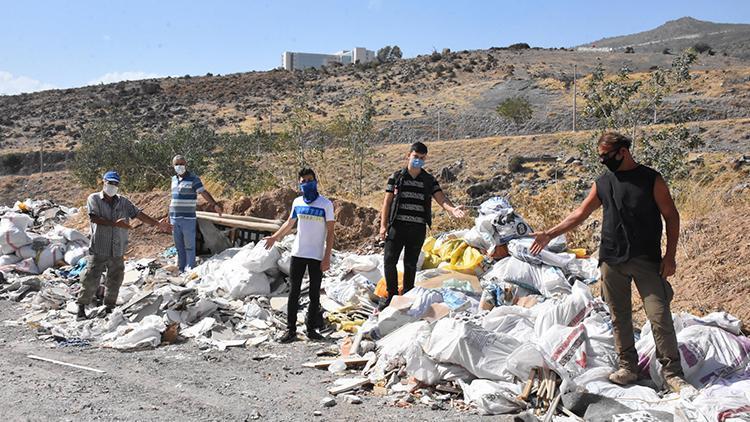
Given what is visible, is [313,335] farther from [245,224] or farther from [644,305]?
[245,224]

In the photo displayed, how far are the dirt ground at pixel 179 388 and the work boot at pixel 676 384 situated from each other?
3.29ft

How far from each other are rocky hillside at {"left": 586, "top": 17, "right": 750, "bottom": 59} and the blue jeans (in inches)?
2643

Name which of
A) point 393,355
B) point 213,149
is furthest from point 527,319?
point 213,149

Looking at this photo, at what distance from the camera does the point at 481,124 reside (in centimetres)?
4394

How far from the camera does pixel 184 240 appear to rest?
8.91 metres

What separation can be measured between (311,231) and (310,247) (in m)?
0.14

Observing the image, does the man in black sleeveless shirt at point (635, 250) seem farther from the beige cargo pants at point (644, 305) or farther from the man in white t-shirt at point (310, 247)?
the man in white t-shirt at point (310, 247)

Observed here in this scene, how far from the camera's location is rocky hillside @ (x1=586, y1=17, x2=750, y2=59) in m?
75.1

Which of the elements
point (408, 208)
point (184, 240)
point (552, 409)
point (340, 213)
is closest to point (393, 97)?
point (340, 213)

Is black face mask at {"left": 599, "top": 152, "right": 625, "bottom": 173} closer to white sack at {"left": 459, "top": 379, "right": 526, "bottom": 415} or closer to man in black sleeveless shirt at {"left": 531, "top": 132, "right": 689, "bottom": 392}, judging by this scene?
man in black sleeveless shirt at {"left": 531, "top": 132, "right": 689, "bottom": 392}

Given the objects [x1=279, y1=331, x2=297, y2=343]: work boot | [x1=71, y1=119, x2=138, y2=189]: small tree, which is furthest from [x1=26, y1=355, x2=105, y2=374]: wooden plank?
[x1=71, y1=119, x2=138, y2=189]: small tree

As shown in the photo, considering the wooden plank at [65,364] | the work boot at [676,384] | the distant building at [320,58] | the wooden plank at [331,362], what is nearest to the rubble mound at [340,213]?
the wooden plank at [331,362]

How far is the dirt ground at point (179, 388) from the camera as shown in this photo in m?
4.36

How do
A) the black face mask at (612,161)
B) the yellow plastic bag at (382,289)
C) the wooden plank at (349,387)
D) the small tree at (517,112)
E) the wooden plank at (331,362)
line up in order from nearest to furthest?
the black face mask at (612,161) → the wooden plank at (349,387) → the wooden plank at (331,362) → the yellow plastic bag at (382,289) → the small tree at (517,112)
